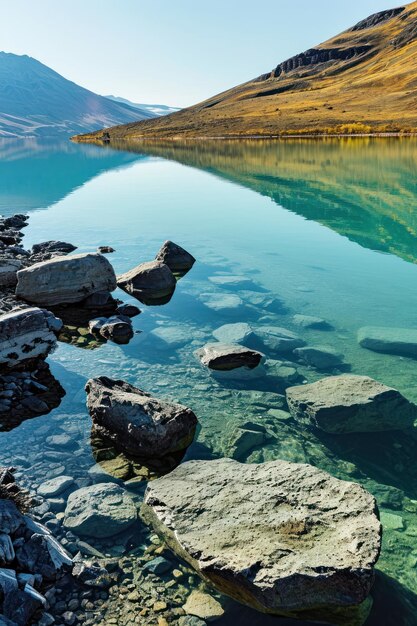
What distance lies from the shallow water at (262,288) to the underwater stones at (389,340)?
419 mm

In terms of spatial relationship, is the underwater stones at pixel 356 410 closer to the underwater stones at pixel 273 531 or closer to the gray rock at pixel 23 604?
the underwater stones at pixel 273 531

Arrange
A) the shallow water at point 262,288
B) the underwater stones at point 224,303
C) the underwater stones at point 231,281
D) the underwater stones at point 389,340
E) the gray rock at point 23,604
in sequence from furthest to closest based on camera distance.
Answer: the underwater stones at point 231,281
the underwater stones at point 224,303
the underwater stones at point 389,340
the shallow water at point 262,288
the gray rock at point 23,604

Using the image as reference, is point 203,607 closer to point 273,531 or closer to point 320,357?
point 273,531

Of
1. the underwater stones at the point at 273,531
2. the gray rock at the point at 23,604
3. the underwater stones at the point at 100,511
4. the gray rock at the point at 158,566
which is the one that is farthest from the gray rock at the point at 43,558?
the underwater stones at the point at 273,531

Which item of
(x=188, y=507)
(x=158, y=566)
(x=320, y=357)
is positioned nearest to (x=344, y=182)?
(x=320, y=357)

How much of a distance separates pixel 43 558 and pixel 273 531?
3.57 m

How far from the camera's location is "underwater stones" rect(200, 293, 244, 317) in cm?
2064

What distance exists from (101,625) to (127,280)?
1752 cm

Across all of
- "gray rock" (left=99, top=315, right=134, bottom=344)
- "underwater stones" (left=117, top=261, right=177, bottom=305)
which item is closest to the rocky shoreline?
"gray rock" (left=99, top=315, right=134, bottom=344)

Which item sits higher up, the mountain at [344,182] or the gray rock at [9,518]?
the mountain at [344,182]

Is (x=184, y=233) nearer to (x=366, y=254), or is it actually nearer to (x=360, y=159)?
(x=366, y=254)

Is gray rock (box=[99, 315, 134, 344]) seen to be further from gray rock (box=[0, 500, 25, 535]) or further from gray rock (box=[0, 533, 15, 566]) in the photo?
gray rock (box=[0, 533, 15, 566])

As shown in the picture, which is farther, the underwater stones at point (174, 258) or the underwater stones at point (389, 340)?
the underwater stones at point (174, 258)

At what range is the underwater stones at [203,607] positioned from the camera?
7156 millimetres
